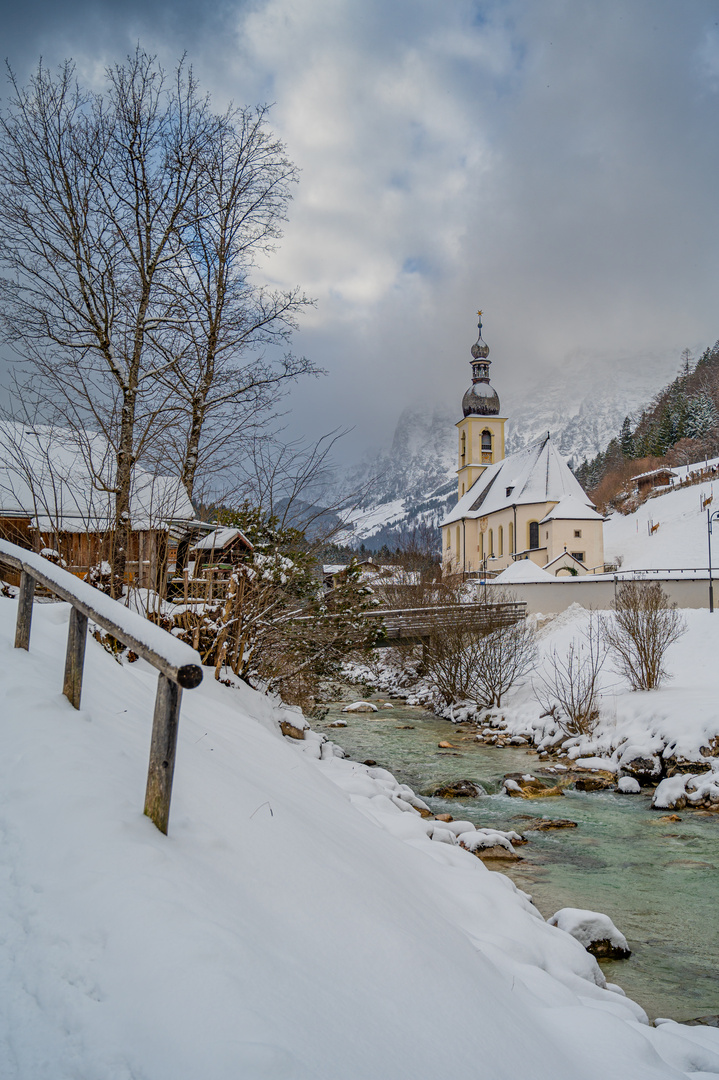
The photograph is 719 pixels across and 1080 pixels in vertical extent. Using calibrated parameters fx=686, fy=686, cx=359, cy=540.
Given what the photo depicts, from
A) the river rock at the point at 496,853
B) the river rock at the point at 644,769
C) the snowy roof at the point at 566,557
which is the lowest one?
the river rock at the point at 496,853

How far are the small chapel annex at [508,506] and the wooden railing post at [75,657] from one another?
36.8 metres

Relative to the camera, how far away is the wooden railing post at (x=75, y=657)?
140 inches

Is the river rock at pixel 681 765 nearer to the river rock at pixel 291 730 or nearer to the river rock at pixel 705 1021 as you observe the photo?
the river rock at pixel 291 730

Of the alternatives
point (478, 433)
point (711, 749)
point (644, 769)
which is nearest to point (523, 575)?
point (644, 769)

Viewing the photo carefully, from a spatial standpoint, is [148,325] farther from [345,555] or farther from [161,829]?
[161,829]

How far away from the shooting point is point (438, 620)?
71.8 ft

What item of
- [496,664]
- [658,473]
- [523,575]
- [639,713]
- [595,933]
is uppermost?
[658,473]

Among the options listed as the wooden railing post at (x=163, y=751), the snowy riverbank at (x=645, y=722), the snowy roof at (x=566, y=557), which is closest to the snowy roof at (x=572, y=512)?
the snowy roof at (x=566, y=557)

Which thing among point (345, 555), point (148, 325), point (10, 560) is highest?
point (148, 325)

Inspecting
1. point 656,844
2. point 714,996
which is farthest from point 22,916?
point 656,844

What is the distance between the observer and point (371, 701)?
24734 millimetres

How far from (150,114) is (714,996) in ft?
40.8

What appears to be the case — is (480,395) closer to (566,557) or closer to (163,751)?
(566,557)

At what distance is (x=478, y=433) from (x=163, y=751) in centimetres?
6872
